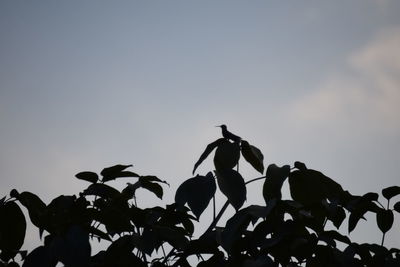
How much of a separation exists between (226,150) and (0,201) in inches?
28.3

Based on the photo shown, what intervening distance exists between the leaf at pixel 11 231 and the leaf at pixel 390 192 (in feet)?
4.00

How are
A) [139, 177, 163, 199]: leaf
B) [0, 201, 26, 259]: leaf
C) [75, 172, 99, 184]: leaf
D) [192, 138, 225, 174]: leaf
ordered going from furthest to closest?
[139, 177, 163, 199]: leaf < [75, 172, 99, 184]: leaf < [192, 138, 225, 174]: leaf < [0, 201, 26, 259]: leaf

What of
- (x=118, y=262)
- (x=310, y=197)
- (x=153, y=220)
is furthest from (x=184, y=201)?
(x=310, y=197)

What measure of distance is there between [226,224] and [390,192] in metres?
0.70

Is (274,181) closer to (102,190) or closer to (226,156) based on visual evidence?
(226,156)

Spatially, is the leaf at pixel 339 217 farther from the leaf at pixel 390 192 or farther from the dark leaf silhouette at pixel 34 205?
the dark leaf silhouette at pixel 34 205

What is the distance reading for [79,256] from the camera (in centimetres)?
108

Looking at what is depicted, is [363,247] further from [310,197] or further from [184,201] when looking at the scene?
[184,201]

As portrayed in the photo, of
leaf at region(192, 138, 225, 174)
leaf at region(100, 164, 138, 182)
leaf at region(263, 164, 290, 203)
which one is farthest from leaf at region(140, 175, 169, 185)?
leaf at region(263, 164, 290, 203)

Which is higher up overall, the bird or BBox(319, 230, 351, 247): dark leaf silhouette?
the bird

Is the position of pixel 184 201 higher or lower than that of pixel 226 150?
lower

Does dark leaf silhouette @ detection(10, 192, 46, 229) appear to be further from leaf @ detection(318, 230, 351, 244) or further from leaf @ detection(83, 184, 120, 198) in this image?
leaf @ detection(318, 230, 351, 244)

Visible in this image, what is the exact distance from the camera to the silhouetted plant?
3.78 ft

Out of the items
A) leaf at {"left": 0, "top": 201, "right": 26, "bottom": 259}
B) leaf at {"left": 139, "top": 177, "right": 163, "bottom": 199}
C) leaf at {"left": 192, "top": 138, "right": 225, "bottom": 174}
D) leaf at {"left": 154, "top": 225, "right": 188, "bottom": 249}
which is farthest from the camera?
leaf at {"left": 139, "top": 177, "right": 163, "bottom": 199}
